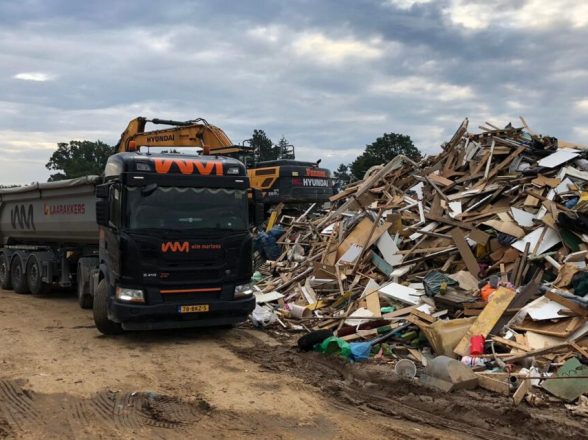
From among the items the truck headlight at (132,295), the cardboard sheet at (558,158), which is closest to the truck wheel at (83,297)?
the truck headlight at (132,295)

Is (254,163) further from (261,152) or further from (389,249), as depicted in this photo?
(261,152)

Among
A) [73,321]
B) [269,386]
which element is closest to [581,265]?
[269,386]

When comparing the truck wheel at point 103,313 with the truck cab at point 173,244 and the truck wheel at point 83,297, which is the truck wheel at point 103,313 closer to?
the truck cab at point 173,244

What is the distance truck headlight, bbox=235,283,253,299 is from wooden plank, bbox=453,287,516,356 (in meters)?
3.49

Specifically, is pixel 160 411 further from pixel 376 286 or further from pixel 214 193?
pixel 376 286

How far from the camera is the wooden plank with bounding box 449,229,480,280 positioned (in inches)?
396

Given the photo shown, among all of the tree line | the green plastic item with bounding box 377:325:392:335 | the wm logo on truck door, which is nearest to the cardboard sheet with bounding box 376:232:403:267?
the green plastic item with bounding box 377:325:392:335

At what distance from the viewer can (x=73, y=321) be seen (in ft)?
35.6

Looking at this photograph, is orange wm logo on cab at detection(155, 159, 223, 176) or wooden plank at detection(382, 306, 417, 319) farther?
wooden plank at detection(382, 306, 417, 319)

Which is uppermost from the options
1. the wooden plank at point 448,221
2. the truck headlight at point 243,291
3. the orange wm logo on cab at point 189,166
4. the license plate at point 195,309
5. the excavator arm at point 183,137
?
the excavator arm at point 183,137

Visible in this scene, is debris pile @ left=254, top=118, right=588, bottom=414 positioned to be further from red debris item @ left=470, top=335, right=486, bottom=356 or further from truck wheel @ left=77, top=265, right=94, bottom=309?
truck wheel @ left=77, top=265, right=94, bottom=309

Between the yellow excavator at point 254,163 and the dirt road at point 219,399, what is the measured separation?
7516mm

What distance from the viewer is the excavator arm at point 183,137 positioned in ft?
50.0

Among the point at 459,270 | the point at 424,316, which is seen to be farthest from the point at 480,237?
the point at 424,316
